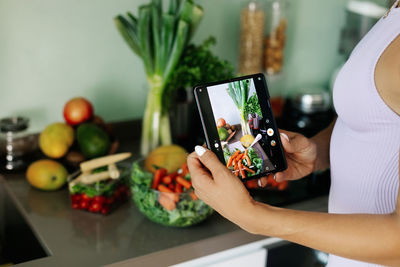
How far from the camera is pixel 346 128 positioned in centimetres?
77

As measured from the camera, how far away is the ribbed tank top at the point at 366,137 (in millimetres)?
645

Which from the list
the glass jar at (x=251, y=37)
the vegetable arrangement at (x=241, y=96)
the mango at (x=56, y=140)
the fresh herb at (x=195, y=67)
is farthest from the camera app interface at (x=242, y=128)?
the glass jar at (x=251, y=37)

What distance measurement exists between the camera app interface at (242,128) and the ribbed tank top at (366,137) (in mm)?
122

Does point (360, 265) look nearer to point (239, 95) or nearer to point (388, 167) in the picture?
point (388, 167)

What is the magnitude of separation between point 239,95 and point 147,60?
506 mm

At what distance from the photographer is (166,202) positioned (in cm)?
96

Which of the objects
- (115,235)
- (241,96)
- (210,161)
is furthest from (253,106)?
(115,235)

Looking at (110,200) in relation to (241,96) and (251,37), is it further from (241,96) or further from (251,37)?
(251,37)

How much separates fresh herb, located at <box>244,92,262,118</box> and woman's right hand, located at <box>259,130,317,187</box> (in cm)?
8

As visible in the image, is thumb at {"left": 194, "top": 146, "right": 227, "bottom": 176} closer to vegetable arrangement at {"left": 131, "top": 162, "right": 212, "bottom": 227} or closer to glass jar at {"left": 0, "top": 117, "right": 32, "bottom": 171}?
vegetable arrangement at {"left": 131, "top": 162, "right": 212, "bottom": 227}

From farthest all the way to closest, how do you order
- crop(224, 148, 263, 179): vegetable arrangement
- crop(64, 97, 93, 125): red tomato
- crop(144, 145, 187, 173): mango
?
crop(64, 97, 93, 125): red tomato → crop(144, 145, 187, 173): mango → crop(224, 148, 263, 179): vegetable arrangement

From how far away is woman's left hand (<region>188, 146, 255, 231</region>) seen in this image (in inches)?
25.3

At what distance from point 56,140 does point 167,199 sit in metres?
0.38

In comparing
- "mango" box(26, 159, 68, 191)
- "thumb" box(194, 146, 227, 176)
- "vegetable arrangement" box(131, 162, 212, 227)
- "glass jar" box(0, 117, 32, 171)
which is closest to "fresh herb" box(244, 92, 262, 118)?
"thumb" box(194, 146, 227, 176)
